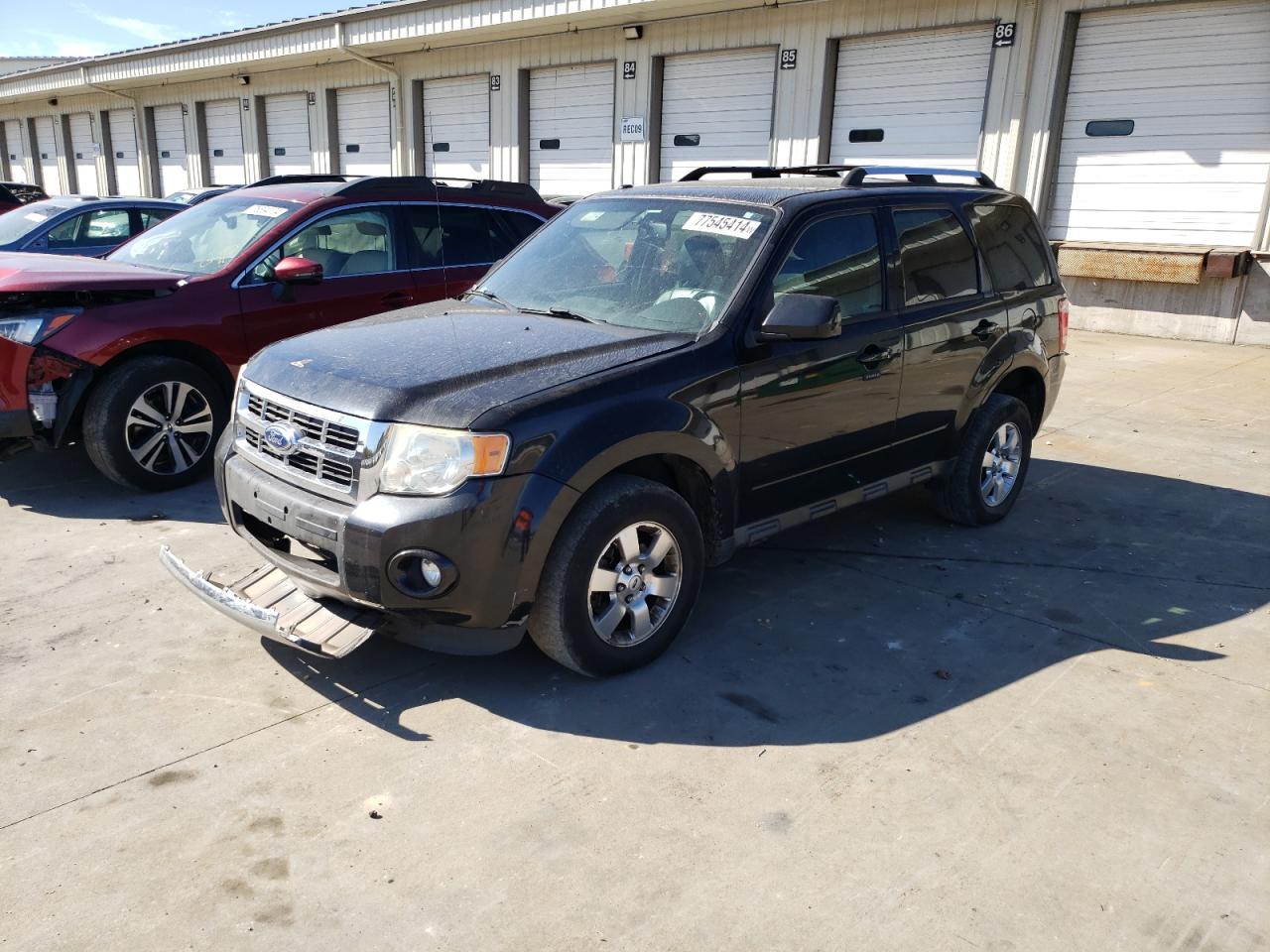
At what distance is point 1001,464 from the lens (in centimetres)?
575

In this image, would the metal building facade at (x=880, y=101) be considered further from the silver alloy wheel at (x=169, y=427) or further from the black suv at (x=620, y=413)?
the silver alloy wheel at (x=169, y=427)

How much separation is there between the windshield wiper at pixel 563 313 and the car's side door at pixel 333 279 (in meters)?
2.36

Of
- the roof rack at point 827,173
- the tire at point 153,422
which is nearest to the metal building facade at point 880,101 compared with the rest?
the roof rack at point 827,173

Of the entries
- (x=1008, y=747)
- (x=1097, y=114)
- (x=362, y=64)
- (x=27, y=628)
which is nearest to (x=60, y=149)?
(x=362, y=64)

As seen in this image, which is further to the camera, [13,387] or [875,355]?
[13,387]

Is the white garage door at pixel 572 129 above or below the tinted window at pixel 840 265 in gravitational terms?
above

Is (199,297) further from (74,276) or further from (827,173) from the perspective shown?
(827,173)

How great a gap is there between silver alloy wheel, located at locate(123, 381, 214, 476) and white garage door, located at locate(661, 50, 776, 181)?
1039 cm

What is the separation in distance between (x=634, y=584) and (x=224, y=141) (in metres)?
24.6

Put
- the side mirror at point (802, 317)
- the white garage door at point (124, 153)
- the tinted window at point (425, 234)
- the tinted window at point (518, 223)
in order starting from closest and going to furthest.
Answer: the side mirror at point (802, 317)
the tinted window at point (425, 234)
the tinted window at point (518, 223)
the white garage door at point (124, 153)

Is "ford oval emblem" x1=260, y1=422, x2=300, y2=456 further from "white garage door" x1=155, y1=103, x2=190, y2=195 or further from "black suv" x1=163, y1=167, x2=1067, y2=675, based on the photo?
"white garage door" x1=155, y1=103, x2=190, y2=195

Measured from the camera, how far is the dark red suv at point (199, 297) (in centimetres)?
557

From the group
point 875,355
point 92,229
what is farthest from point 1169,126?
point 92,229

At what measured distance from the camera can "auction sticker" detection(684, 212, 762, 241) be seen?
4320mm
